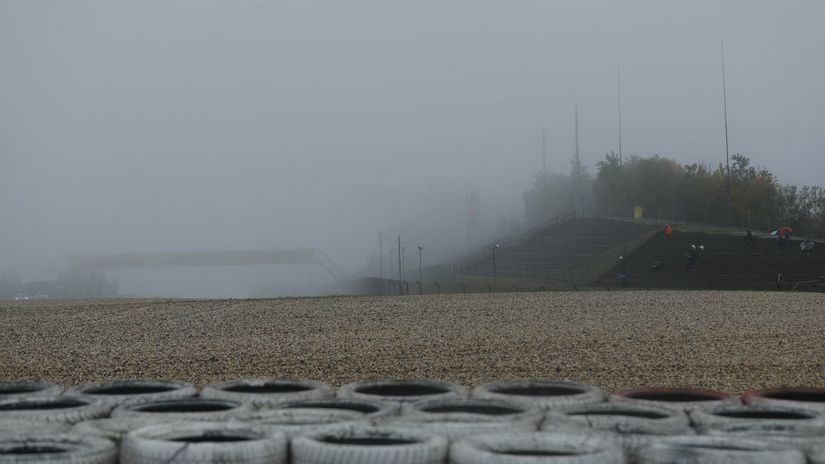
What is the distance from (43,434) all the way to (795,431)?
15.7 ft

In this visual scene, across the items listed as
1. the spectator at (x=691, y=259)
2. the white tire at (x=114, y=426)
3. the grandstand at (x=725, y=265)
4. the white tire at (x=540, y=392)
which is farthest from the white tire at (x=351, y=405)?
the spectator at (x=691, y=259)

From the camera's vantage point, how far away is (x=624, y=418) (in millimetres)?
6375

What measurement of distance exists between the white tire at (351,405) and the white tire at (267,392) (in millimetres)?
103

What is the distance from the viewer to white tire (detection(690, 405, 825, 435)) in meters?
6.16

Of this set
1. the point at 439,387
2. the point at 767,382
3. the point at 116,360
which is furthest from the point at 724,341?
the point at 439,387

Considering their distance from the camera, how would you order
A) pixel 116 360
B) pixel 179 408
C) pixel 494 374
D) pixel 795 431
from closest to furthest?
pixel 795 431, pixel 179 408, pixel 494 374, pixel 116 360

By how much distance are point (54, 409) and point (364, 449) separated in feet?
10.8

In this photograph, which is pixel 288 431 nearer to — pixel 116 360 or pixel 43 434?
pixel 43 434

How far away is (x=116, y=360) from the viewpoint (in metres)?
18.1

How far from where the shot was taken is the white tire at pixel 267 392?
24.2 ft

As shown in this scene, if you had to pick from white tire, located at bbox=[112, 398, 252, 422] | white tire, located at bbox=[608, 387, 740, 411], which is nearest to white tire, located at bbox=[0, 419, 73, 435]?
white tire, located at bbox=[112, 398, 252, 422]

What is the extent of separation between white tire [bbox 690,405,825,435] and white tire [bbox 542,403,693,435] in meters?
0.14

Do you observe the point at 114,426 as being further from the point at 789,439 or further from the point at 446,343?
the point at 446,343

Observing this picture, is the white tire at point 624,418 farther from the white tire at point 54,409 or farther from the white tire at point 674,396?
the white tire at point 54,409
